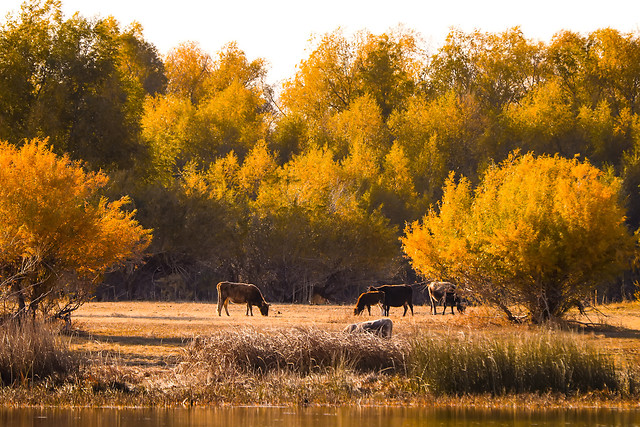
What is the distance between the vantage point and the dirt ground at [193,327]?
2192 cm

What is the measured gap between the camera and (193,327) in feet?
95.7

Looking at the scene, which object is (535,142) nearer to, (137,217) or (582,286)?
(137,217)

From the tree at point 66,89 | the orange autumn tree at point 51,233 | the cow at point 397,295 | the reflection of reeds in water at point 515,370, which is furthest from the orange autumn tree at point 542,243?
the tree at point 66,89

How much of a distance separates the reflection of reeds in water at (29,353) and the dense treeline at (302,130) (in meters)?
23.2

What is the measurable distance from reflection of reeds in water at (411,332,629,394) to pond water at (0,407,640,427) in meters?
1.22

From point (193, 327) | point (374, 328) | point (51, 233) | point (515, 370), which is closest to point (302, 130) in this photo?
point (193, 327)

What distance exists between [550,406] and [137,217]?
120 ft

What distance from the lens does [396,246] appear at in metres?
60.1

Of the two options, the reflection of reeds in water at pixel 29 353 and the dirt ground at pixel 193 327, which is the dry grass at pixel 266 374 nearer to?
the dirt ground at pixel 193 327

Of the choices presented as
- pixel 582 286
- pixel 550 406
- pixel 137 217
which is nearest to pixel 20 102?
→ pixel 137 217

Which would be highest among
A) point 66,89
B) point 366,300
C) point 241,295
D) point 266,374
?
point 66,89

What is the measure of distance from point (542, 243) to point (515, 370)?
10.9 metres

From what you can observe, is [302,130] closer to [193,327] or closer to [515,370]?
[193,327]

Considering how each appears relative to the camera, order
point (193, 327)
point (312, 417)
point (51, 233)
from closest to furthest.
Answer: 1. point (312, 417)
2. point (51, 233)
3. point (193, 327)
